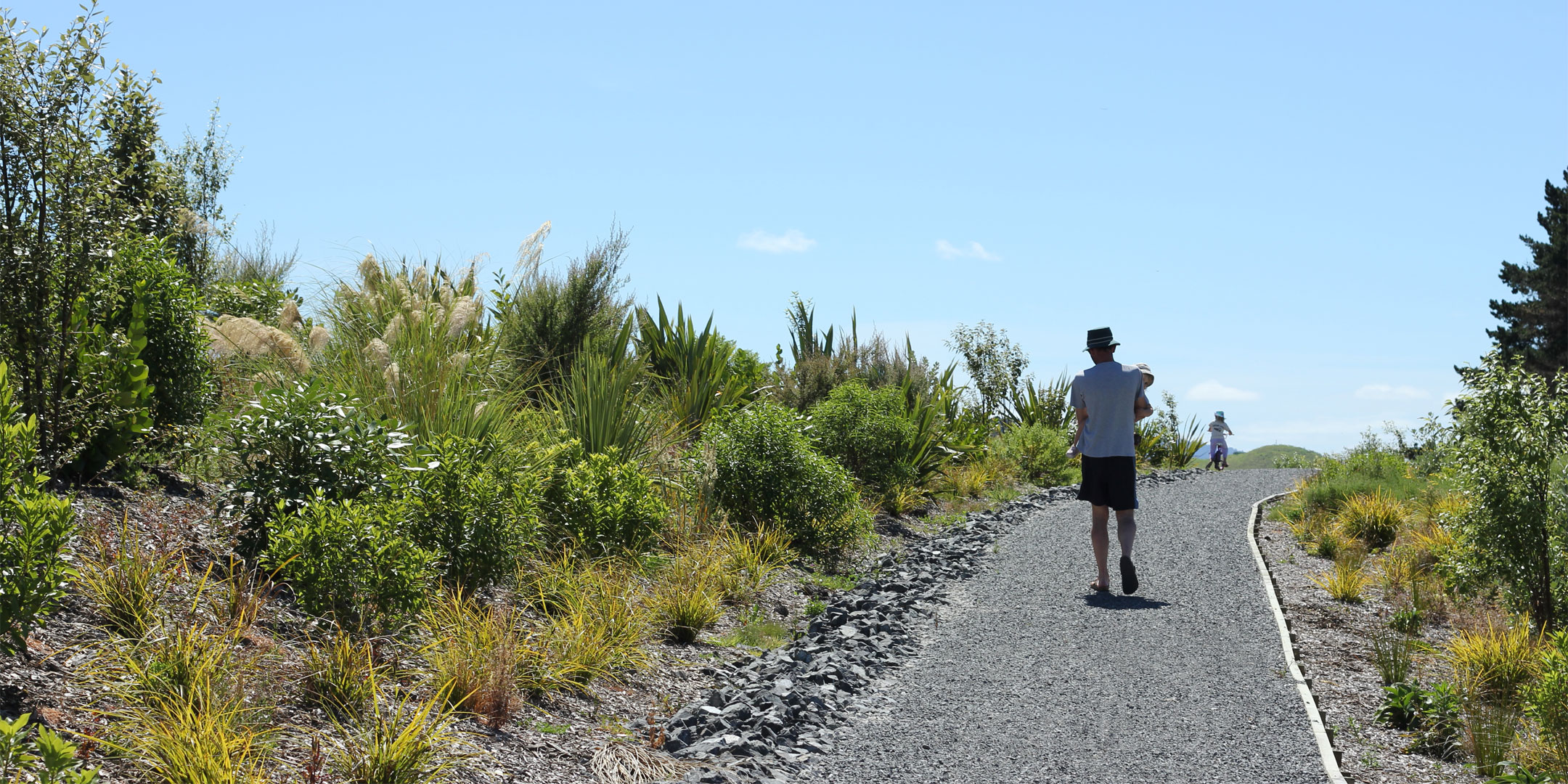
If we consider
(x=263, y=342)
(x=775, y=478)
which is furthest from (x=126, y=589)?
(x=775, y=478)

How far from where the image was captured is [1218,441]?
21.6m

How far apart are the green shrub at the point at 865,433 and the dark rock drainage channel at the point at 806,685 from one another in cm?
214

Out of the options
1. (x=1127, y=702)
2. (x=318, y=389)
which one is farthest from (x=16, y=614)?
(x=1127, y=702)

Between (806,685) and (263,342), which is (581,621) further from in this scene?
(263,342)

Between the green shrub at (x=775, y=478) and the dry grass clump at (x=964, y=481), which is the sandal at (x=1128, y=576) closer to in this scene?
the green shrub at (x=775, y=478)

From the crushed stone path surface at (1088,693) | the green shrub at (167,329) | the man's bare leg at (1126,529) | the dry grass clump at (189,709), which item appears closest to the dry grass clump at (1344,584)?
the crushed stone path surface at (1088,693)

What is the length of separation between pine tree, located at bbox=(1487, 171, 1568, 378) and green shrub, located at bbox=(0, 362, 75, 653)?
36.7m

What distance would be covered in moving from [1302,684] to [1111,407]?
265cm

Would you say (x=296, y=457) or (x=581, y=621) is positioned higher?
(x=296, y=457)

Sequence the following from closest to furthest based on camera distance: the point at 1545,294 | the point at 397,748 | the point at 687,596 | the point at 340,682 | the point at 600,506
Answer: the point at 397,748
the point at 340,682
the point at 687,596
the point at 600,506
the point at 1545,294

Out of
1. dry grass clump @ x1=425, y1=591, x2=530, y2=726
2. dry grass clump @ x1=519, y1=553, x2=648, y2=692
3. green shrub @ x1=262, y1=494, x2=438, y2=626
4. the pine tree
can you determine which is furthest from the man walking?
the pine tree

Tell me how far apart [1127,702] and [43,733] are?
15.1 ft

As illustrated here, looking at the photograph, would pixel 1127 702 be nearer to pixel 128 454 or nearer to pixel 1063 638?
pixel 1063 638

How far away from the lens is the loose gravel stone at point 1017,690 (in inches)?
175
